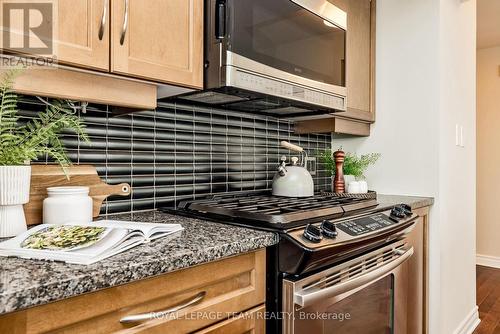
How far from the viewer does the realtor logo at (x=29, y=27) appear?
0.82 metres

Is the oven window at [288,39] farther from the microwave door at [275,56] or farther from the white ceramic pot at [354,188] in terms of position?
the white ceramic pot at [354,188]

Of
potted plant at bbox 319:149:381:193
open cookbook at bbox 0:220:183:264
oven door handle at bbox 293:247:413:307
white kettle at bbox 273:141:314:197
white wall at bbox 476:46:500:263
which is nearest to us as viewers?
open cookbook at bbox 0:220:183:264

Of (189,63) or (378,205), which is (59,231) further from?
(378,205)

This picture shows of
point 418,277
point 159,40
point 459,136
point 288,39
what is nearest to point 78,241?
point 159,40

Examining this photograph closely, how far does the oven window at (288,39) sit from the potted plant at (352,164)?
1.81ft

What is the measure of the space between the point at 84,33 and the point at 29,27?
0.13 meters

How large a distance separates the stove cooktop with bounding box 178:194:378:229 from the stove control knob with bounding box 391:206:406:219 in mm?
95

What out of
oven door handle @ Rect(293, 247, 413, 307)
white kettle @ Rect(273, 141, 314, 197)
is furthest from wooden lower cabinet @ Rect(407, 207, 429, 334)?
white kettle @ Rect(273, 141, 314, 197)

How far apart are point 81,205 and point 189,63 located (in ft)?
1.85

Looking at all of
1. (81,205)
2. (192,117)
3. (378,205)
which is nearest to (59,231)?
(81,205)

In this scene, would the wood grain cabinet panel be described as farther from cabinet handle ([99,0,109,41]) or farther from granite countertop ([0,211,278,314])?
cabinet handle ([99,0,109,41])

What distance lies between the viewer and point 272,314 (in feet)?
3.42

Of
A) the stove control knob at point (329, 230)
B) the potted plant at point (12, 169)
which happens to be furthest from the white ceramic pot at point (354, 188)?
the potted plant at point (12, 169)

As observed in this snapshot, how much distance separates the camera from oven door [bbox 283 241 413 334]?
1.02m
